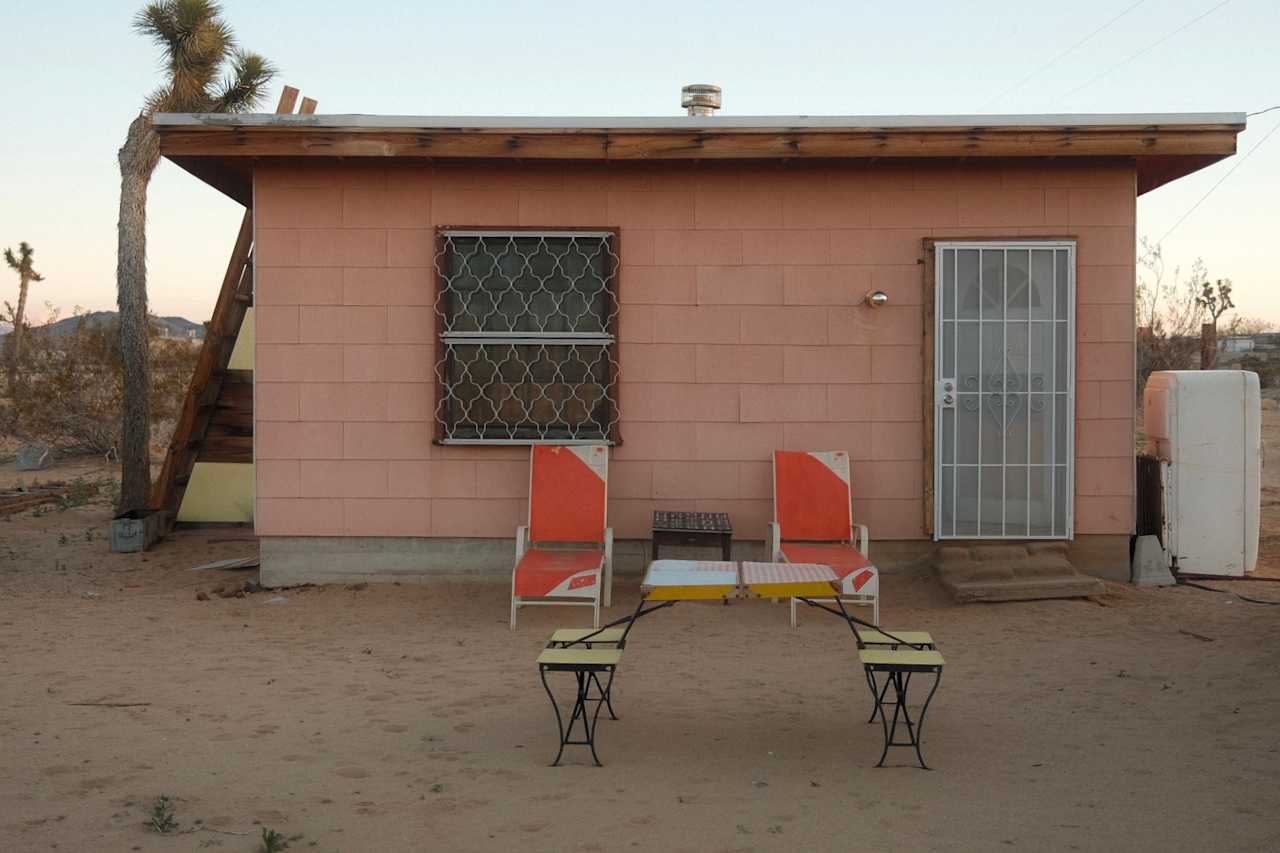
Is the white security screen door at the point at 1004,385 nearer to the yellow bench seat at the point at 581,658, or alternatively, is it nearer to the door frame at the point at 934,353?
the door frame at the point at 934,353

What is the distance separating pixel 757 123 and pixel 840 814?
4366 millimetres

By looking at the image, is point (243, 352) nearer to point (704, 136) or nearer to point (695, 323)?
point (695, 323)

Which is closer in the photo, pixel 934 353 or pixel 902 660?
pixel 902 660

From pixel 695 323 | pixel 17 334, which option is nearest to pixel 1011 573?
pixel 695 323

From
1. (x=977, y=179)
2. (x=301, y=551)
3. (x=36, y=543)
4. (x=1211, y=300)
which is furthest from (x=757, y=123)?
(x=1211, y=300)

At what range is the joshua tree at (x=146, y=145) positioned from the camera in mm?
10898

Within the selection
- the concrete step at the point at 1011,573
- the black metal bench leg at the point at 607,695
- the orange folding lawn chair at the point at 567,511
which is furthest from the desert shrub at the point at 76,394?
the black metal bench leg at the point at 607,695

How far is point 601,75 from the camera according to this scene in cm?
1173

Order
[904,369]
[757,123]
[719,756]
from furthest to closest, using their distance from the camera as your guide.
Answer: [904,369] → [757,123] → [719,756]

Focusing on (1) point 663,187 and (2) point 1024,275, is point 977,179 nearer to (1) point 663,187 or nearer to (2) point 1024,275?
(2) point 1024,275

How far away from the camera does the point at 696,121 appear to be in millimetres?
7133

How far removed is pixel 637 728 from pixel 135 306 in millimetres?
8186

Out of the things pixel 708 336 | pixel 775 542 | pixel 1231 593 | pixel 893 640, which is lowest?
pixel 1231 593

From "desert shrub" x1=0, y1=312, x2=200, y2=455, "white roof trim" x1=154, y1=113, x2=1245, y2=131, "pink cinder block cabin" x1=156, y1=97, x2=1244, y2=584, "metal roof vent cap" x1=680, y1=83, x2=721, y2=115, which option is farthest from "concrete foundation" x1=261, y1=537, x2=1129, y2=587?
"desert shrub" x1=0, y1=312, x2=200, y2=455
